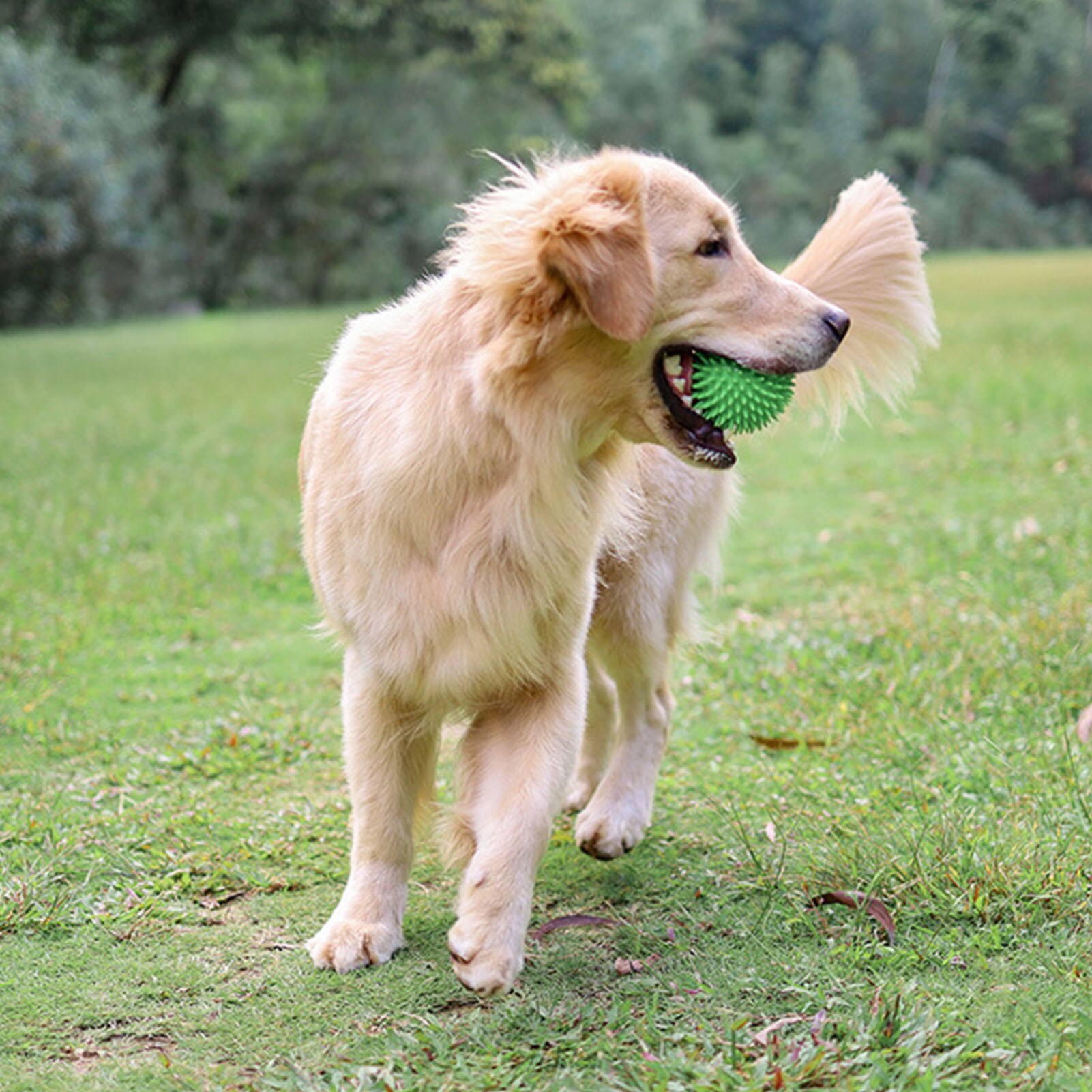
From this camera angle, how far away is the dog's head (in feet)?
9.23

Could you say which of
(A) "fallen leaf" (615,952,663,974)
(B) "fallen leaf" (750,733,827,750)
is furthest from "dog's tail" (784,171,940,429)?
(A) "fallen leaf" (615,952,663,974)

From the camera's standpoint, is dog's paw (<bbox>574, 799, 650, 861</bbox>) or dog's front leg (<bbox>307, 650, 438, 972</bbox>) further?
dog's paw (<bbox>574, 799, 650, 861</bbox>)

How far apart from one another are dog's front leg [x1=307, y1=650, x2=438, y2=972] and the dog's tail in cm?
183

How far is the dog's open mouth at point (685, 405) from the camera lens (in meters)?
3.09

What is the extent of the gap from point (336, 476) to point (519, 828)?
3.18 feet

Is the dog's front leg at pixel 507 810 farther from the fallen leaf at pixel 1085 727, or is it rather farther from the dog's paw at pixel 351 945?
the fallen leaf at pixel 1085 727

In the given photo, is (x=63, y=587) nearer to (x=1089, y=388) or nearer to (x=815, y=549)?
(x=815, y=549)

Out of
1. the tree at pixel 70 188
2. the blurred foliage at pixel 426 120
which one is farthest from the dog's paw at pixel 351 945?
the tree at pixel 70 188

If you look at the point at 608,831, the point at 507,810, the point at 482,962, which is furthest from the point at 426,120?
the point at 482,962

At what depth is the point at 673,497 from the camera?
4.16 meters

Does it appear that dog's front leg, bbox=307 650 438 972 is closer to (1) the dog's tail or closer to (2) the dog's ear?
(2) the dog's ear

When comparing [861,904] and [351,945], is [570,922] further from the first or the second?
[861,904]

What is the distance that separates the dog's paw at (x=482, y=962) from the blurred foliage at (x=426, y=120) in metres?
17.4

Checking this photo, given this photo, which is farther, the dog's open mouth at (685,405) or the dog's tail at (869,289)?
the dog's tail at (869,289)
